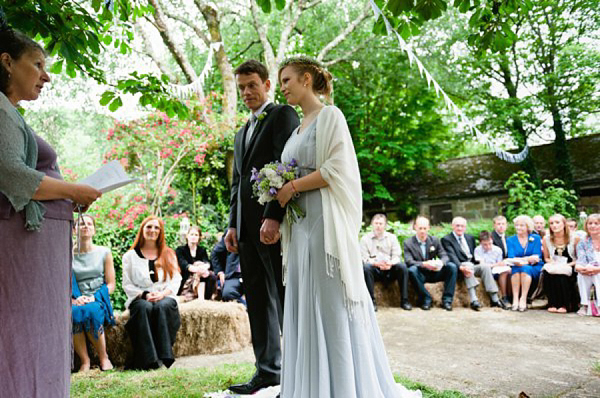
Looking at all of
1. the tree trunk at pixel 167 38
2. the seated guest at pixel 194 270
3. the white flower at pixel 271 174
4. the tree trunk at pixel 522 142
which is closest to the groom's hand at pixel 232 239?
the white flower at pixel 271 174

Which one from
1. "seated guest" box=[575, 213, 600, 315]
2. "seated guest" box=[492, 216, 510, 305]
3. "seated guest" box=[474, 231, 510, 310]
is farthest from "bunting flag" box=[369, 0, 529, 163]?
"seated guest" box=[575, 213, 600, 315]

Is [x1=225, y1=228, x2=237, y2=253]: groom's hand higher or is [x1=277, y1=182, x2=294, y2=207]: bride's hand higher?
[x1=277, y1=182, x2=294, y2=207]: bride's hand

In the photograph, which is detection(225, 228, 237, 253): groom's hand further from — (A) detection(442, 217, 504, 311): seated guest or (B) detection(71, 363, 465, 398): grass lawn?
Answer: (A) detection(442, 217, 504, 311): seated guest

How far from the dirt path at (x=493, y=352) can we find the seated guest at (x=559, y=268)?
0.42 metres

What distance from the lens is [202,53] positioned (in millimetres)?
15812

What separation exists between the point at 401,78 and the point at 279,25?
192 inches

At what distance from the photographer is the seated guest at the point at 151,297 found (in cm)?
433

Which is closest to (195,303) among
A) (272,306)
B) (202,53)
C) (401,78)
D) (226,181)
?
(272,306)

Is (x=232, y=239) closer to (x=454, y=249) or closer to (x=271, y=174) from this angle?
(x=271, y=174)

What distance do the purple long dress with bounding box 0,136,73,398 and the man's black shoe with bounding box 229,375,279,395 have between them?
1.20 metres

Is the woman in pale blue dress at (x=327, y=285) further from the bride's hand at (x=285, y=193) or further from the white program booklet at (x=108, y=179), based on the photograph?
the white program booklet at (x=108, y=179)

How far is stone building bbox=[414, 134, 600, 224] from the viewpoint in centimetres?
1505

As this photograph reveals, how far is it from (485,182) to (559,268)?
9.93 meters

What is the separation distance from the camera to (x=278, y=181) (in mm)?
2424
